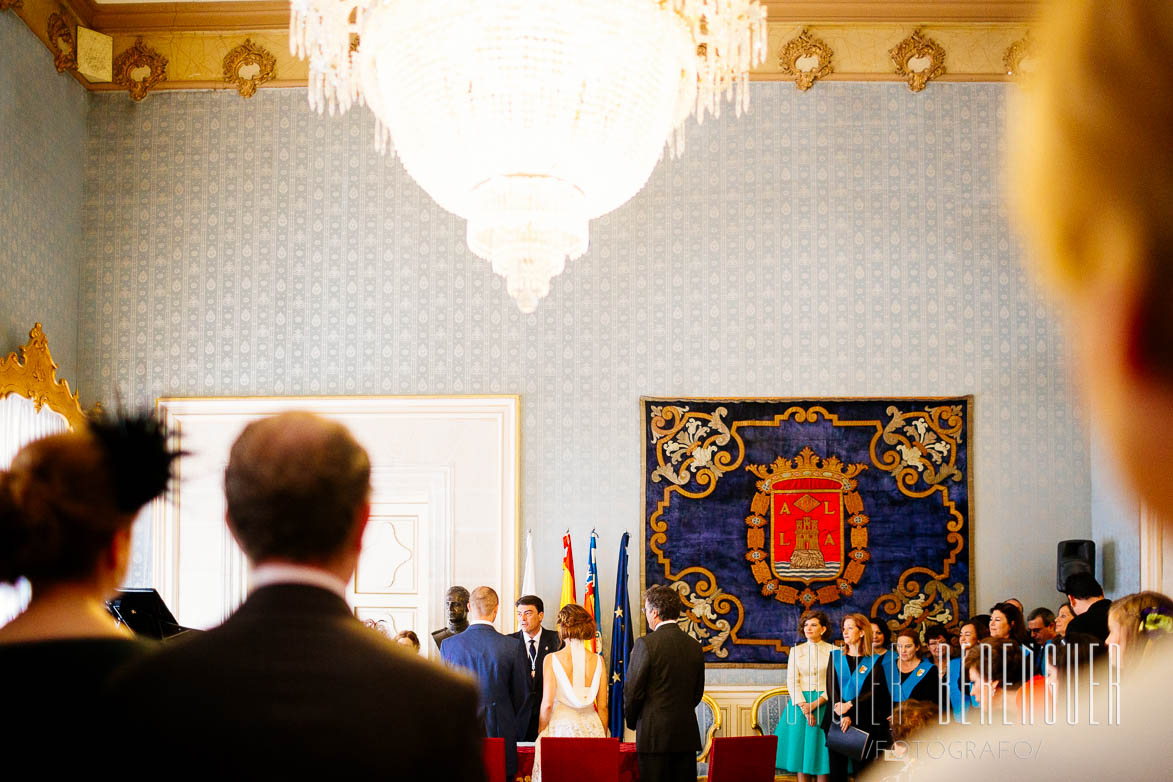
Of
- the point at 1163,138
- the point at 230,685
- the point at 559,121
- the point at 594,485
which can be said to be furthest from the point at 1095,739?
the point at 594,485

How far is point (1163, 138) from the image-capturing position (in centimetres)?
31

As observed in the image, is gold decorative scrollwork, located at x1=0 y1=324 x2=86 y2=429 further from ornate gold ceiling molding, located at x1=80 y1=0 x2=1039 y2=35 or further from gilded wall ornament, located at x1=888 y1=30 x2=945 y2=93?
gilded wall ornament, located at x1=888 y1=30 x2=945 y2=93

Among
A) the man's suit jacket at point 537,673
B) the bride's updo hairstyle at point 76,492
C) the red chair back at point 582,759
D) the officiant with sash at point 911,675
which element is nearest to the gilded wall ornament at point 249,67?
the man's suit jacket at point 537,673

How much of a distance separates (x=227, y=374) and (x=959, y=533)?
6552 mm

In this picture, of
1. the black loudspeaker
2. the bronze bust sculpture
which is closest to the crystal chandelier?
the bronze bust sculpture

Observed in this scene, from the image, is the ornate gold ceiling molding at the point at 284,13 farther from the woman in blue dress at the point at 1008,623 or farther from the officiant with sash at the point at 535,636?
the officiant with sash at the point at 535,636

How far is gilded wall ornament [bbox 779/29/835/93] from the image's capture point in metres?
9.77

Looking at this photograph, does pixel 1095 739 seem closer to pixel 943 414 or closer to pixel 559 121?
pixel 559 121

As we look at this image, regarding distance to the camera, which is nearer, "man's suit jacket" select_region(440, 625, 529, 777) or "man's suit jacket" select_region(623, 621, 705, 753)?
"man's suit jacket" select_region(623, 621, 705, 753)

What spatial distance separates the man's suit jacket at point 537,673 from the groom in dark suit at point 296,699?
6.34 metres

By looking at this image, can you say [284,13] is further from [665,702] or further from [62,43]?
[665,702]

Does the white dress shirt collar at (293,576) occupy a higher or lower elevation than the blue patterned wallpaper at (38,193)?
lower

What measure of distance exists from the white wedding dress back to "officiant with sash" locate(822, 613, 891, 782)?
5.44 ft

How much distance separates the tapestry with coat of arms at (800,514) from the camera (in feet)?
30.3
